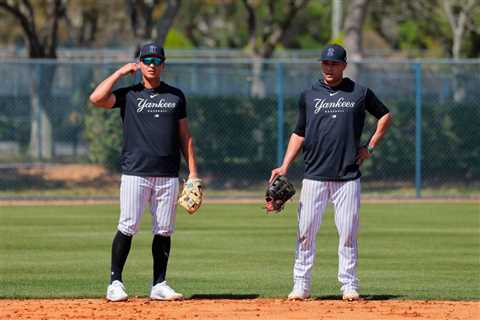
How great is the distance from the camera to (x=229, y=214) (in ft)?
65.0

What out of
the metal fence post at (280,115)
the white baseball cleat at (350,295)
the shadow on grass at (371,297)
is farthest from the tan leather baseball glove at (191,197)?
the metal fence post at (280,115)

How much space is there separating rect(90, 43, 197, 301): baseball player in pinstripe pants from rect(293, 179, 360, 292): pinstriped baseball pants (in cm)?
109

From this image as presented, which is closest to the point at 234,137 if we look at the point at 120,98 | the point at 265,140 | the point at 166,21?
the point at 265,140

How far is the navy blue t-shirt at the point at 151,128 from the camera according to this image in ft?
32.0

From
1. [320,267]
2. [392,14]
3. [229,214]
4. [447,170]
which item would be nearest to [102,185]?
[229,214]

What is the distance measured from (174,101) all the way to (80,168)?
605 inches

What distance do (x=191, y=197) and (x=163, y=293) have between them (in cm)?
85

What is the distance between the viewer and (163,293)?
9883 millimetres

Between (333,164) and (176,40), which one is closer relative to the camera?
(333,164)

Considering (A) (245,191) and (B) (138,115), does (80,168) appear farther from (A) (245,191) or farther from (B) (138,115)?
(B) (138,115)

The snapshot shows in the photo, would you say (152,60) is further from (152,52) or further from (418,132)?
(418,132)

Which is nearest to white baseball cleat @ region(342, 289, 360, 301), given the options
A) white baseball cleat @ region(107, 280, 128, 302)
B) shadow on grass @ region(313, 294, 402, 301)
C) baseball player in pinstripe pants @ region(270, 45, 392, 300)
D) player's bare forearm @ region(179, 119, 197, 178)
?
baseball player in pinstripe pants @ region(270, 45, 392, 300)

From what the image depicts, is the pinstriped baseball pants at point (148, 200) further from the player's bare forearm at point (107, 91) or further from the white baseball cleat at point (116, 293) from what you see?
the player's bare forearm at point (107, 91)

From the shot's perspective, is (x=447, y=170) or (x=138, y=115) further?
(x=447, y=170)
